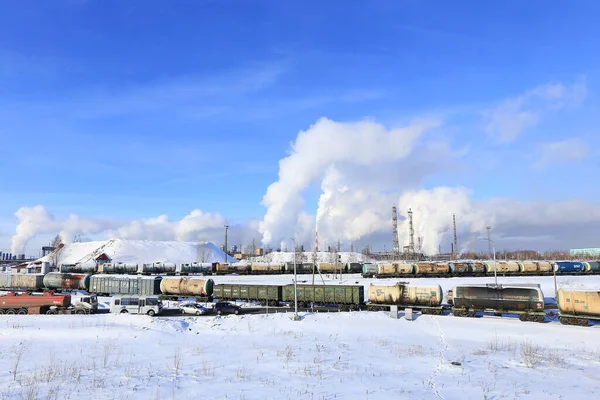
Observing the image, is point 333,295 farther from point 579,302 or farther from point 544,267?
point 544,267

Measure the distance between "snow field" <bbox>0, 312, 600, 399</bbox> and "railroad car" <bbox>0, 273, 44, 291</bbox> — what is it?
34580 mm

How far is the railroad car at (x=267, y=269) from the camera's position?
97750 mm

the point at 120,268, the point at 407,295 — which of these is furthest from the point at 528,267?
the point at 120,268

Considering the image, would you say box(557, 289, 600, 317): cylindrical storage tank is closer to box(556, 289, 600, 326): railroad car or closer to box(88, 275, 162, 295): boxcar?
box(556, 289, 600, 326): railroad car

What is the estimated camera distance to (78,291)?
2603 inches

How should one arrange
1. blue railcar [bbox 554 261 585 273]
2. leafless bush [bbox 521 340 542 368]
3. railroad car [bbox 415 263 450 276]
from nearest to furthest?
leafless bush [bbox 521 340 542 368]
railroad car [bbox 415 263 450 276]
blue railcar [bbox 554 261 585 273]

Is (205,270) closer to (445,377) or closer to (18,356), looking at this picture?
(18,356)

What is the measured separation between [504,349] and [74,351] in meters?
26.8

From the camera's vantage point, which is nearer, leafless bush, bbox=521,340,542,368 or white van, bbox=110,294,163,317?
leafless bush, bbox=521,340,542,368

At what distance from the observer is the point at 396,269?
8550 cm

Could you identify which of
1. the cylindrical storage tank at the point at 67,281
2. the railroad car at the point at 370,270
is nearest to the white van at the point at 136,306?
the cylindrical storage tank at the point at 67,281

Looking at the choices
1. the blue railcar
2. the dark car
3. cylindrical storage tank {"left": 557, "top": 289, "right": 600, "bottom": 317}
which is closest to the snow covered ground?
cylindrical storage tank {"left": 557, "top": 289, "right": 600, "bottom": 317}

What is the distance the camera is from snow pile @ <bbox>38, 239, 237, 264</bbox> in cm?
15712

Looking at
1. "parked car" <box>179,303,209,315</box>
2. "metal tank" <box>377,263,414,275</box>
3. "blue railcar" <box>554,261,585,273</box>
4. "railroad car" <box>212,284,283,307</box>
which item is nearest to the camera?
"parked car" <box>179,303,209,315</box>
